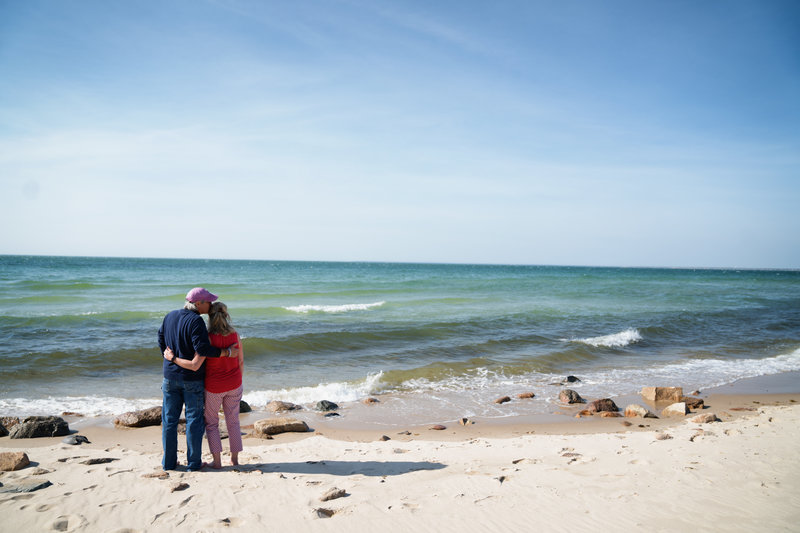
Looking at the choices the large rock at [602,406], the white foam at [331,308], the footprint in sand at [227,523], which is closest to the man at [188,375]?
the footprint in sand at [227,523]

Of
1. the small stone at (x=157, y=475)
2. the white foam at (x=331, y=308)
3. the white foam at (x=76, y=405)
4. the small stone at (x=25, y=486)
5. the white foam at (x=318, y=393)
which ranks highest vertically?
the small stone at (x=25, y=486)

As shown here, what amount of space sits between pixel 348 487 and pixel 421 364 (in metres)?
7.46

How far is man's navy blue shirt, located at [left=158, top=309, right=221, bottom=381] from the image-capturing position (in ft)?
15.4

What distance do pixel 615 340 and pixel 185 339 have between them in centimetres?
1470

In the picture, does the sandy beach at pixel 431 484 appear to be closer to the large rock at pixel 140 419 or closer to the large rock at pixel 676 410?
the large rock at pixel 140 419

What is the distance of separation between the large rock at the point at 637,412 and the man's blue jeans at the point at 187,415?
7095mm

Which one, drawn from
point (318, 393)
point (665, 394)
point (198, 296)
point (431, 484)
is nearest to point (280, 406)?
point (318, 393)

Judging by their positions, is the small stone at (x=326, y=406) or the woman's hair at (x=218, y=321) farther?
the small stone at (x=326, y=406)

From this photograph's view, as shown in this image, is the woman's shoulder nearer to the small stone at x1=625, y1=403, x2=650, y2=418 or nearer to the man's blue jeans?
the man's blue jeans

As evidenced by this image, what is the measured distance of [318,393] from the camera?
939 cm

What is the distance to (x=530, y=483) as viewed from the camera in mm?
4672

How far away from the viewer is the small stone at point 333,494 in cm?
428

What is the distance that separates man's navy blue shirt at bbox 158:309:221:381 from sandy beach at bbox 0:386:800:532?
111 cm

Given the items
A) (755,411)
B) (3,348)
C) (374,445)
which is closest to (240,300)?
(3,348)
